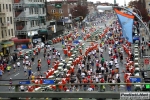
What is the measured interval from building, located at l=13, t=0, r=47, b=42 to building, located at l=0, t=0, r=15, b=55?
1165 cm

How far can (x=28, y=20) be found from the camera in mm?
71438

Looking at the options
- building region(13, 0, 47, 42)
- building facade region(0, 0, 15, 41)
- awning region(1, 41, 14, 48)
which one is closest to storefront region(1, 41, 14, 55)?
awning region(1, 41, 14, 48)

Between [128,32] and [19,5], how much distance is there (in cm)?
5250

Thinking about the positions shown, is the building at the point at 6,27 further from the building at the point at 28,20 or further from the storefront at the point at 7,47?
the building at the point at 28,20

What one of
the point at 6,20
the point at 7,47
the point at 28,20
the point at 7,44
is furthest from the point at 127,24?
the point at 28,20

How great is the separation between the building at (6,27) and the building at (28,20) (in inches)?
459

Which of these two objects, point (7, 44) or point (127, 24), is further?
point (7, 44)

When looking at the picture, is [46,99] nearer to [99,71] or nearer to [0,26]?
[99,71]

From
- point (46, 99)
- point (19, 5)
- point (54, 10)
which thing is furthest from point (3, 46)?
point (54, 10)

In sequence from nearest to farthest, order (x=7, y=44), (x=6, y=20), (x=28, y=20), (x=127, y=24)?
(x=127, y=24) → (x=7, y=44) → (x=6, y=20) → (x=28, y=20)

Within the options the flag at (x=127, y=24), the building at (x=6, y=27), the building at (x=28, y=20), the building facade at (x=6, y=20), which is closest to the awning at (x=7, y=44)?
the building at (x=6, y=27)

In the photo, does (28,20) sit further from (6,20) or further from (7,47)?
(7,47)

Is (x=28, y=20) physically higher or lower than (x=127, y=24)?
lower

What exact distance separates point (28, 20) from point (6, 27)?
16965 mm
